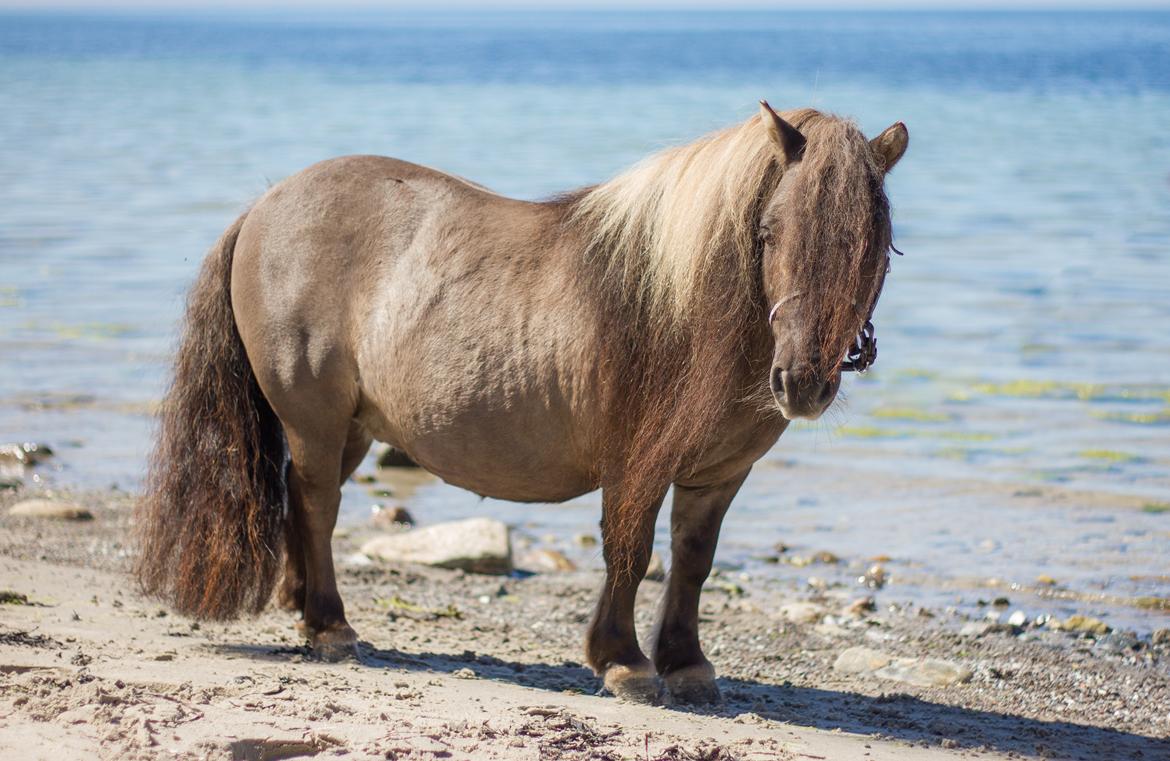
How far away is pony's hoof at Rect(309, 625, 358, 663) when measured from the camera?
15.8 feet

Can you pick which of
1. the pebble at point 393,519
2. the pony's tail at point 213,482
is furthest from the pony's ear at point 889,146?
the pebble at point 393,519

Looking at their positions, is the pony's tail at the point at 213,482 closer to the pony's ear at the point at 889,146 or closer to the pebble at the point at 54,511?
the pebble at the point at 54,511

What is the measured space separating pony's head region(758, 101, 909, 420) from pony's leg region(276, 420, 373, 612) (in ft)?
6.63

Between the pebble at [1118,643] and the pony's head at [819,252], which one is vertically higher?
the pony's head at [819,252]

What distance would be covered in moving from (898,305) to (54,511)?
8.72m

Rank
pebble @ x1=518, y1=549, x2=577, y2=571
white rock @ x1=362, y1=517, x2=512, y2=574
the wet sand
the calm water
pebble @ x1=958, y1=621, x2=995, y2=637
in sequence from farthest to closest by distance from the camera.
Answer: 1. the calm water
2. pebble @ x1=518, y1=549, x2=577, y2=571
3. white rock @ x1=362, y1=517, x2=512, y2=574
4. pebble @ x1=958, y1=621, x2=995, y2=637
5. the wet sand

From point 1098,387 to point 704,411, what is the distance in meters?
6.88

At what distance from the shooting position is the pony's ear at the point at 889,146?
3895 mm

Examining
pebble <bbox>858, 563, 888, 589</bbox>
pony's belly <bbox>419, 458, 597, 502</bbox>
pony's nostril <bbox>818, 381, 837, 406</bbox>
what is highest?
pony's nostril <bbox>818, 381, 837, 406</bbox>

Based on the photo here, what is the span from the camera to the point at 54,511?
6.92 meters

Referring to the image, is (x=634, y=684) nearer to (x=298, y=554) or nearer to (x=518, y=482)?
(x=518, y=482)

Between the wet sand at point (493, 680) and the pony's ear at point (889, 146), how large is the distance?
1749mm

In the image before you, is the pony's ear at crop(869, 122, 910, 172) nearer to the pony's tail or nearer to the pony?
the pony

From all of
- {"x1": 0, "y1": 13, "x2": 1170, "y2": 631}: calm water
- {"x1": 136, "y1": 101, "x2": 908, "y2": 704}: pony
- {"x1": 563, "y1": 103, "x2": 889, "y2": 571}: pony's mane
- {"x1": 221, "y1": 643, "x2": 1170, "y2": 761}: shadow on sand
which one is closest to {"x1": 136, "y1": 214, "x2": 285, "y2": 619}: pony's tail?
{"x1": 136, "y1": 101, "x2": 908, "y2": 704}: pony
